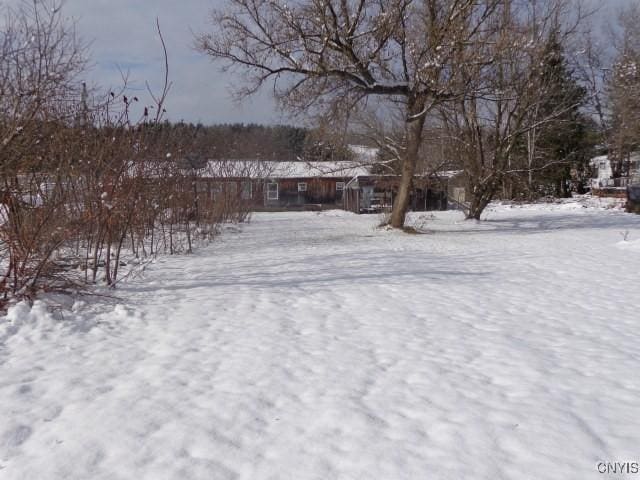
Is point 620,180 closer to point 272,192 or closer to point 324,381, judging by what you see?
point 272,192

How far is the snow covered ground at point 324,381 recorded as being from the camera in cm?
265

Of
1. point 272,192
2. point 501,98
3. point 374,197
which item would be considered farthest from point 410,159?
point 272,192

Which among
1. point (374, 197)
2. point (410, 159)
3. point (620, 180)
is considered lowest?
point (374, 197)

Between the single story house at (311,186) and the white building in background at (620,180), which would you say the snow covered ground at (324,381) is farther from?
the white building in background at (620,180)

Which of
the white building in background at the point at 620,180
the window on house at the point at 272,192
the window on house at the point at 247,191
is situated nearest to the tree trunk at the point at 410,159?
the window on house at the point at 247,191

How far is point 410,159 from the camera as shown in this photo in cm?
1580

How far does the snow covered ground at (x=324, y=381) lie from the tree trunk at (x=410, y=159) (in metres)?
8.94

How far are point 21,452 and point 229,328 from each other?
2.50m

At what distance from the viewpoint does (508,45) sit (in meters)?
13.3

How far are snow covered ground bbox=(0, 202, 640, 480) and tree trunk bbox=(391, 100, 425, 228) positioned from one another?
8.94 meters

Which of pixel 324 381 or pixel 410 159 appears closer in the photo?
pixel 324 381

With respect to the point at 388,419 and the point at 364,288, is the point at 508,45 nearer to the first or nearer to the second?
the point at 364,288

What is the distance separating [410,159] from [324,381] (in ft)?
42.3

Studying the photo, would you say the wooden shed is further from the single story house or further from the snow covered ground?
the snow covered ground
